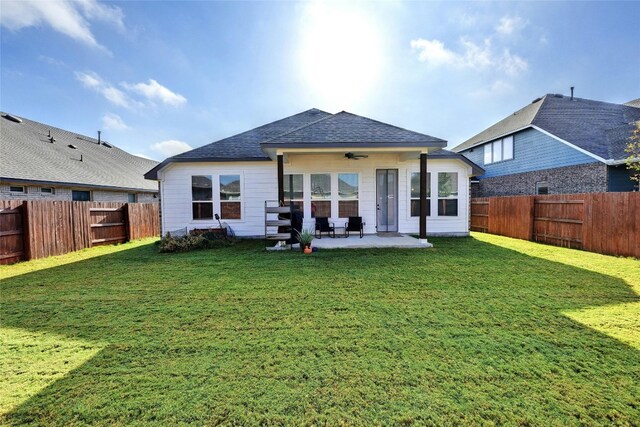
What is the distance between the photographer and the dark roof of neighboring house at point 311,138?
307 inches

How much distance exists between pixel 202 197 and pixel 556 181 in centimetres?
1584

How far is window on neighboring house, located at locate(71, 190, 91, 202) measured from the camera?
12625 mm

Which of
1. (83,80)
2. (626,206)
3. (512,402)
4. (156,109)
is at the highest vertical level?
(83,80)

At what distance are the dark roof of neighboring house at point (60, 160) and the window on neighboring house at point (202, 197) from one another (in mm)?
6245

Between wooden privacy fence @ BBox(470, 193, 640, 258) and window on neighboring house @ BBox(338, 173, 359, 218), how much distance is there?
615cm

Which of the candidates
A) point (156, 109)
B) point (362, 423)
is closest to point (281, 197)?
point (362, 423)

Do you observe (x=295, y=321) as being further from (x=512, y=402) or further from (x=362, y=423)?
(x=512, y=402)

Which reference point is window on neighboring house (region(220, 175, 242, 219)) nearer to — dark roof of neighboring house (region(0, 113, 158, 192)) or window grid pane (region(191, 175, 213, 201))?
window grid pane (region(191, 175, 213, 201))

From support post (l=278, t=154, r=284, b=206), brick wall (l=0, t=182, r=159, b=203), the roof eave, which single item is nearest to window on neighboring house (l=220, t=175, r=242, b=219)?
the roof eave

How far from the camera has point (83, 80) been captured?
15.0 metres

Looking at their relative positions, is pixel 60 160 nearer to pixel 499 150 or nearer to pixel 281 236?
pixel 281 236

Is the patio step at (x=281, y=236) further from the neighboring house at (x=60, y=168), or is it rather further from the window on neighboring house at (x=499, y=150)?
the window on neighboring house at (x=499, y=150)

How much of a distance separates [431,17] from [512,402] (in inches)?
526

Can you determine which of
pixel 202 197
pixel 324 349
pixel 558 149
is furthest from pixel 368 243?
pixel 558 149
